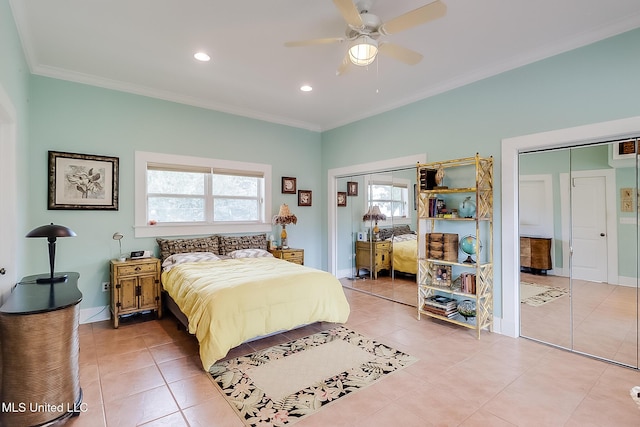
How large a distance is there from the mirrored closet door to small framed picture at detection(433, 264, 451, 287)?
784mm

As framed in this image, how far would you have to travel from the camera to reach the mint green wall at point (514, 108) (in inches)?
108

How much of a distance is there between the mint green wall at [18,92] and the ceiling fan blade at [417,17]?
9.00 feet

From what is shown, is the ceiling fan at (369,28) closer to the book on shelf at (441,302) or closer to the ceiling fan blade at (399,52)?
the ceiling fan blade at (399,52)

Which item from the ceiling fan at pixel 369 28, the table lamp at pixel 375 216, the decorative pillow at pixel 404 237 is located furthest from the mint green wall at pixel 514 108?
the ceiling fan at pixel 369 28

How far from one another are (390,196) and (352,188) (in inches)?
36.5

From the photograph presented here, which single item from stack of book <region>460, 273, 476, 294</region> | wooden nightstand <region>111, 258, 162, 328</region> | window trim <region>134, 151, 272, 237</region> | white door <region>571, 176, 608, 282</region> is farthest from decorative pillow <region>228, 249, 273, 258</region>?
white door <region>571, 176, 608, 282</region>

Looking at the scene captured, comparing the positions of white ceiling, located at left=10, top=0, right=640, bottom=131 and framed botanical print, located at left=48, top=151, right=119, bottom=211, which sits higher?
white ceiling, located at left=10, top=0, right=640, bottom=131

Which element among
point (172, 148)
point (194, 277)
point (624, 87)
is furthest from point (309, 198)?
point (624, 87)

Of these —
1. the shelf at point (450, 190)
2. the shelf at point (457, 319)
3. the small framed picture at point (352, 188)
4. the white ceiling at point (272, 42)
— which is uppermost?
the white ceiling at point (272, 42)

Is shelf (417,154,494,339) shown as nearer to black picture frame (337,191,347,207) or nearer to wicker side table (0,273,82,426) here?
black picture frame (337,191,347,207)

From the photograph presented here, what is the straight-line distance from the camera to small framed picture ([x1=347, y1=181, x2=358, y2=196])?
5.55m

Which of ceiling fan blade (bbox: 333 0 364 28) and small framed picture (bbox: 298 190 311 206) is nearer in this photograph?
ceiling fan blade (bbox: 333 0 364 28)

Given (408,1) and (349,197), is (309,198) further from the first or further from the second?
(408,1)

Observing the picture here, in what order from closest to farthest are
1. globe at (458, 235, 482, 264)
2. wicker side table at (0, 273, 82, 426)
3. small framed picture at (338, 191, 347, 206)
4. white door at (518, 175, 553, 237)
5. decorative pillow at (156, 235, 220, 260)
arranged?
wicker side table at (0, 273, 82, 426) < white door at (518, 175, 553, 237) < globe at (458, 235, 482, 264) < decorative pillow at (156, 235, 220, 260) < small framed picture at (338, 191, 347, 206)
